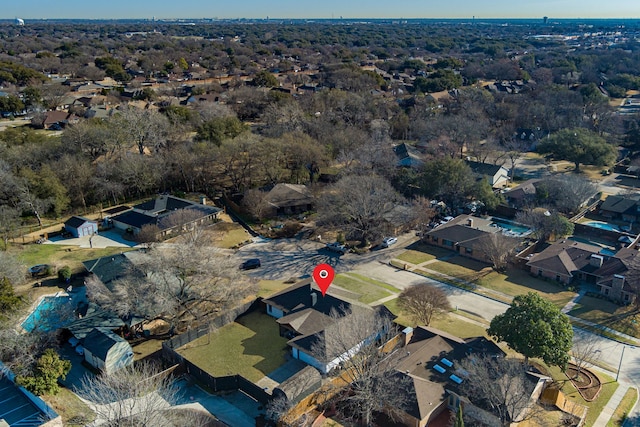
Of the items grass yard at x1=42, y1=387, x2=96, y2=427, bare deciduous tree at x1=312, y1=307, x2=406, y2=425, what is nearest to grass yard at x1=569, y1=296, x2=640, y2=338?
bare deciduous tree at x1=312, y1=307, x2=406, y2=425

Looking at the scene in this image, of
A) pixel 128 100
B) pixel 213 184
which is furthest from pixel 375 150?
pixel 128 100

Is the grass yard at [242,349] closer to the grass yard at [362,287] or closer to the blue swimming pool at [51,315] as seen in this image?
the grass yard at [362,287]

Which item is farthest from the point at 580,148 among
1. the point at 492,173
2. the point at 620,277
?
the point at 620,277

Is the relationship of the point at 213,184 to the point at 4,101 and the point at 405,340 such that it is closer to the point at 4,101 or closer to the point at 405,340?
the point at 405,340

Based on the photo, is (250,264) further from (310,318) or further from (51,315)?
(51,315)

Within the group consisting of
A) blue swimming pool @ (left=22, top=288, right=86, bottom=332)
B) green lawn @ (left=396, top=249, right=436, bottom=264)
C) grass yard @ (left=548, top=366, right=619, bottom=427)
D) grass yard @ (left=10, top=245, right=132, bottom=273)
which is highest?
blue swimming pool @ (left=22, top=288, right=86, bottom=332)

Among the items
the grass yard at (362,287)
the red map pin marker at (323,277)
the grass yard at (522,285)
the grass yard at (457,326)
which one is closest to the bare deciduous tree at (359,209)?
the grass yard at (362,287)

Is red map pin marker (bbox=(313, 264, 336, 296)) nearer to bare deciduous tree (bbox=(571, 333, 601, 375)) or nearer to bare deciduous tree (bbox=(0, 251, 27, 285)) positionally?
bare deciduous tree (bbox=(571, 333, 601, 375))
